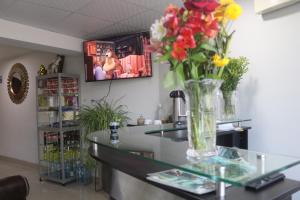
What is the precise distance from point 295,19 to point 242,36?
20.5 inches

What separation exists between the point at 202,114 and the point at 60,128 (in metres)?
3.42

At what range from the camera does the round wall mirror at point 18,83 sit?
5332mm

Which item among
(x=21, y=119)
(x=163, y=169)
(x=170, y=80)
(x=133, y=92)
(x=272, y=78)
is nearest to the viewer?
(x=170, y=80)

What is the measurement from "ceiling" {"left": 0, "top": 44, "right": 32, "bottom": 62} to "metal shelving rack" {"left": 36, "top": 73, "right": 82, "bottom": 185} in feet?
3.20

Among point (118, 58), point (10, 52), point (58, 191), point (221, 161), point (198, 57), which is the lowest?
point (58, 191)

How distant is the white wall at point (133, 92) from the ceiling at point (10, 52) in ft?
4.59

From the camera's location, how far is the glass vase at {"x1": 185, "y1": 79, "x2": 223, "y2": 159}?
42.1 inches

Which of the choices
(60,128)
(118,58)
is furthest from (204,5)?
(60,128)

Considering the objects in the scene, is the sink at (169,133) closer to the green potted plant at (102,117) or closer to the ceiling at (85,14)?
the ceiling at (85,14)

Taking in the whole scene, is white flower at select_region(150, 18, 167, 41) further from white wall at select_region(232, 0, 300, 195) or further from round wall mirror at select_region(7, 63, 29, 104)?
round wall mirror at select_region(7, 63, 29, 104)

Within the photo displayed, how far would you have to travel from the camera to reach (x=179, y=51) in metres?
0.95

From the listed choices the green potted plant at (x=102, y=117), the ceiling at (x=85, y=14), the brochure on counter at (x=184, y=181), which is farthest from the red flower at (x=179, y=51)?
the green potted plant at (x=102, y=117)

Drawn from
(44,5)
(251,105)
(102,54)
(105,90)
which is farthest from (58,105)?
(251,105)

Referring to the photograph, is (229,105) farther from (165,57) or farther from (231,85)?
(165,57)
